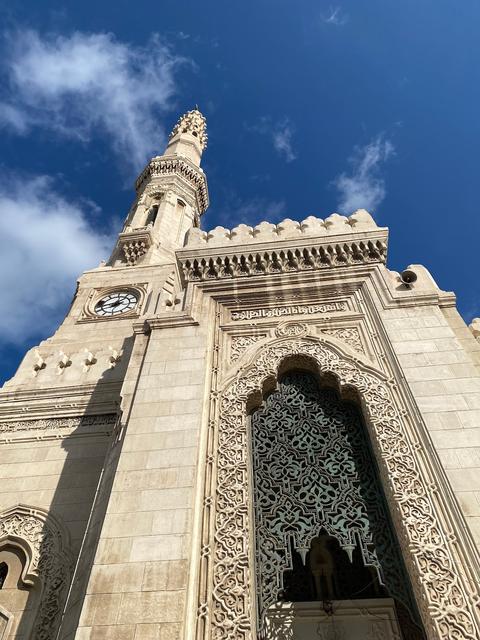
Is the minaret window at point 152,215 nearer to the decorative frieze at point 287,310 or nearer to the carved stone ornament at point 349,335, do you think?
the decorative frieze at point 287,310

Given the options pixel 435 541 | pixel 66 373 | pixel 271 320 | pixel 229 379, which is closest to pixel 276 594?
pixel 435 541

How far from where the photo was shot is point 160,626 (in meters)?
4.54

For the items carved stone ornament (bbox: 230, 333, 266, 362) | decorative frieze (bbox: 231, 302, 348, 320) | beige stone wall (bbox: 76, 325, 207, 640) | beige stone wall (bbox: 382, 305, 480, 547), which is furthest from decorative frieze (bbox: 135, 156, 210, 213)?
beige stone wall (bbox: 382, 305, 480, 547)

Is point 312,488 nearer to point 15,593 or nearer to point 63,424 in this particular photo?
point 15,593

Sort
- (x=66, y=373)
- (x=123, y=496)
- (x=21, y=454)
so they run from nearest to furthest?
(x=123, y=496)
(x=21, y=454)
(x=66, y=373)

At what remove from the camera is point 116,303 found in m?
13.9

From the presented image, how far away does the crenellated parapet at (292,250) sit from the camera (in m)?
9.27

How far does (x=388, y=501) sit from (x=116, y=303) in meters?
9.94

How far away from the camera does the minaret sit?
16.4 metres

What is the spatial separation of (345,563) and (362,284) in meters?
4.39

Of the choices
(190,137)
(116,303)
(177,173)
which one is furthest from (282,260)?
(190,137)

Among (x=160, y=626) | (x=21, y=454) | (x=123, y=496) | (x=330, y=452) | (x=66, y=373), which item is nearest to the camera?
(x=160, y=626)

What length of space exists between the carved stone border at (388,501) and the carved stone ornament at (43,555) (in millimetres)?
2428

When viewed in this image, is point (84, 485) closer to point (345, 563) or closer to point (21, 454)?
point (21, 454)
